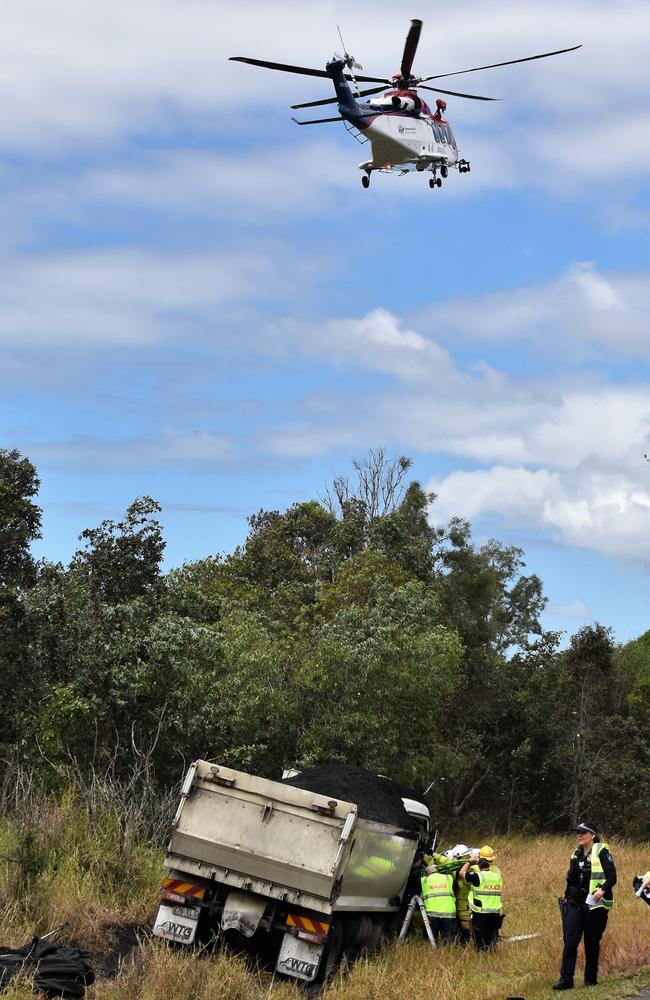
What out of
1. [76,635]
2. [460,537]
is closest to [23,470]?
[76,635]

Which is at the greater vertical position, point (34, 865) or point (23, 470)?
point (23, 470)

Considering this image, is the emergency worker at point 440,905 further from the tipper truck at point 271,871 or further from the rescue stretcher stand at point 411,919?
the tipper truck at point 271,871

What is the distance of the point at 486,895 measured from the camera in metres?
14.4

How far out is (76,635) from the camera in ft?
75.9

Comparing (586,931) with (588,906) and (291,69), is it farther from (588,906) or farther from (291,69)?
(291,69)

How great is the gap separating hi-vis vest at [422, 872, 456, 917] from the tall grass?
464 mm

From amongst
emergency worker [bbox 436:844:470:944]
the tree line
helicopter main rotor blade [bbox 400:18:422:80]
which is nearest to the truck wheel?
emergency worker [bbox 436:844:470:944]

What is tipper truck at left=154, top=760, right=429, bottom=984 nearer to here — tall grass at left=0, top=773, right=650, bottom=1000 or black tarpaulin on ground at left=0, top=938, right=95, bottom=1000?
tall grass at left=0, top=773, right=650, bottom=1000

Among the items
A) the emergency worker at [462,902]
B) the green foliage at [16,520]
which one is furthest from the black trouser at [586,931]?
the green foliage at [16,520]

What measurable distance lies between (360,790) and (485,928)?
7.32 feet

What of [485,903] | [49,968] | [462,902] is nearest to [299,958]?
[49,968]

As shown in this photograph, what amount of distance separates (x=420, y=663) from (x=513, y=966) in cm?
1205

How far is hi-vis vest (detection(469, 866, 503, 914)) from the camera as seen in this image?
1435 cm

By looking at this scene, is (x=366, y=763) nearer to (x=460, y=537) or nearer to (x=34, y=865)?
(x=34, y=865)
